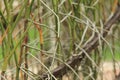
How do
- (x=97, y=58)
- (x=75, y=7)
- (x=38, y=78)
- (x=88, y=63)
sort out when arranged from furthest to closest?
(x=97, y=58) < (x=88, y=63) < (x=75, y=7) < (x=38, y=78)

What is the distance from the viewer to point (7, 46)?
117cm

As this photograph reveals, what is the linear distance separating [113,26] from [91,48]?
14.4 inches

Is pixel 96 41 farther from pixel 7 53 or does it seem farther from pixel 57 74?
pixel 7 53

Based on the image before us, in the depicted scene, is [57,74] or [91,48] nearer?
[57,74]

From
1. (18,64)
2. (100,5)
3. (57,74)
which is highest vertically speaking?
(100,5)

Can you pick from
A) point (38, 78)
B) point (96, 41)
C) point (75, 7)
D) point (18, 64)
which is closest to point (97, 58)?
point (96, 41)

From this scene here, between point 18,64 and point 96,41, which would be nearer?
point 18,64

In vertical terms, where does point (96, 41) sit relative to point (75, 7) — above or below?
below

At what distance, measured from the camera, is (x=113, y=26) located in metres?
A: 2.05

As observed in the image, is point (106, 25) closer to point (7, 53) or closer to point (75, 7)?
point (75, 7)

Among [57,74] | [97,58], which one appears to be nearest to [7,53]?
[57,74]

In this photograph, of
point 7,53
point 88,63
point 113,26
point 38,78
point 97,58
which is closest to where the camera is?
point 7,53

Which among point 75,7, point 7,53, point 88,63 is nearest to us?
point 7,53

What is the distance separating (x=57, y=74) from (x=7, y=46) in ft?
1.31
